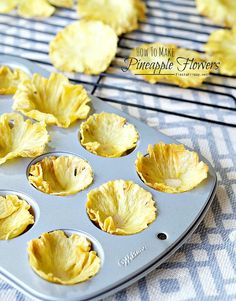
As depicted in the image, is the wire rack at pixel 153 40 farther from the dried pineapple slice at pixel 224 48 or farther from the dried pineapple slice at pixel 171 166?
the dried pineapple slice at pixel 171 166

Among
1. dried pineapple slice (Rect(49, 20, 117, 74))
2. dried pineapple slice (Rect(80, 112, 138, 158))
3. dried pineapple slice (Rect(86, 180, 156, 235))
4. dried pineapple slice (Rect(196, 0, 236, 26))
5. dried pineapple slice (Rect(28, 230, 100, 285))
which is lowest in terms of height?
dried pineapple slice (Rect(28, 230, 100, 285))

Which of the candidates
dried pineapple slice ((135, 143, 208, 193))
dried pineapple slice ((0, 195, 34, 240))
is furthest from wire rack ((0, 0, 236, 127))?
dried pineapple slice ((0, 195, 34, 240))

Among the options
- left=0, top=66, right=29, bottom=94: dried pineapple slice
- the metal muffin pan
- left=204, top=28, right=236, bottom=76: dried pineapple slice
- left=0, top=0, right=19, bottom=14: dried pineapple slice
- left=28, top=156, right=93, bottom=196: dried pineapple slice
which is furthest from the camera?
left=0, top=0, right=19, bottom=14: dried pineapple slice

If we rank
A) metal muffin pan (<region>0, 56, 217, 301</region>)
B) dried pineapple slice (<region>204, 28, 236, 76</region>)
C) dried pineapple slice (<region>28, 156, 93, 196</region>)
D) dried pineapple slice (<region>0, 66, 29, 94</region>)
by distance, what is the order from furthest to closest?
1. dried pineapple slice (<region>204, 28, 236, 76</region>)
2. dried pineapple slice (<region>0, 66, 29, 94</region>)
3. dried pineapple slice (<region>28, 156, 93, 196</region>)
4. metal muffin pan (<region>0, 56, 217, 301</region>)

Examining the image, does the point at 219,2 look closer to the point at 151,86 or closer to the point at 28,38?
the point at 151,86

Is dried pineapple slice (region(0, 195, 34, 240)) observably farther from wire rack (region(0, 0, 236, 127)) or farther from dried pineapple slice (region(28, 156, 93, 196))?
wire rack (region(0, 0, 236, 127))

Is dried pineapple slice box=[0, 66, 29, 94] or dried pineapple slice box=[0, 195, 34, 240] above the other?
dried pineapple slice box=[0, 66, 29, 94]

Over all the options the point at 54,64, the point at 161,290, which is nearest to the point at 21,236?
the point at 161,290

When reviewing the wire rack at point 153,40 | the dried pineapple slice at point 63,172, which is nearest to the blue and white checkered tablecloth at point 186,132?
the wire rack at point 153,40

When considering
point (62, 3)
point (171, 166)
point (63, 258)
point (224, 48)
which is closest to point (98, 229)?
point (63, 258)
